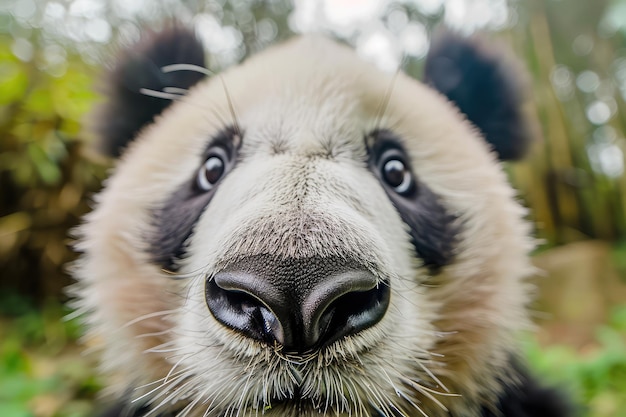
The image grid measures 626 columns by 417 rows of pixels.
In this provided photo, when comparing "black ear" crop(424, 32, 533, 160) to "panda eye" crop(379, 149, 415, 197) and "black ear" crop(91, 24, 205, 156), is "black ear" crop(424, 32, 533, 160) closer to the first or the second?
"panda eye" crop(379, 149, 415, 197)

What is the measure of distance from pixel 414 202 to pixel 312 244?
539 mm

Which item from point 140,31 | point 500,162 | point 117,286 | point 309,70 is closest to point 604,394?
point 500,162

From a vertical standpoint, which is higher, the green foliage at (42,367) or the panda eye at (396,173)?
the panda eye at (396,173)

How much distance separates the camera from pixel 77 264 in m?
1.44

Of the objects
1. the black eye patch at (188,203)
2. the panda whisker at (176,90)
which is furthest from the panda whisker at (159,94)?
the black eye patch at (188,203)

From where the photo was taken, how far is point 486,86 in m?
1.56

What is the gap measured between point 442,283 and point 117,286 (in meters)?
0.80

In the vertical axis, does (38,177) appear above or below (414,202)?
below

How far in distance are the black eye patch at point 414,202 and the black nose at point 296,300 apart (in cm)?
39

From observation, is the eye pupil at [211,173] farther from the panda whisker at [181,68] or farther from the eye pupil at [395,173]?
the eye pupil at [395,173]

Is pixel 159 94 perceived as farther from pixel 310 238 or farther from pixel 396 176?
pixel 310 238

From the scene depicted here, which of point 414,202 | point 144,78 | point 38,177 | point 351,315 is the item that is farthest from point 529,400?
point 38,177

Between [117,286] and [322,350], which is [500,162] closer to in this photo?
[322,350]

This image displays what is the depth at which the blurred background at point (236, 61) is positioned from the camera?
197 centimetres
